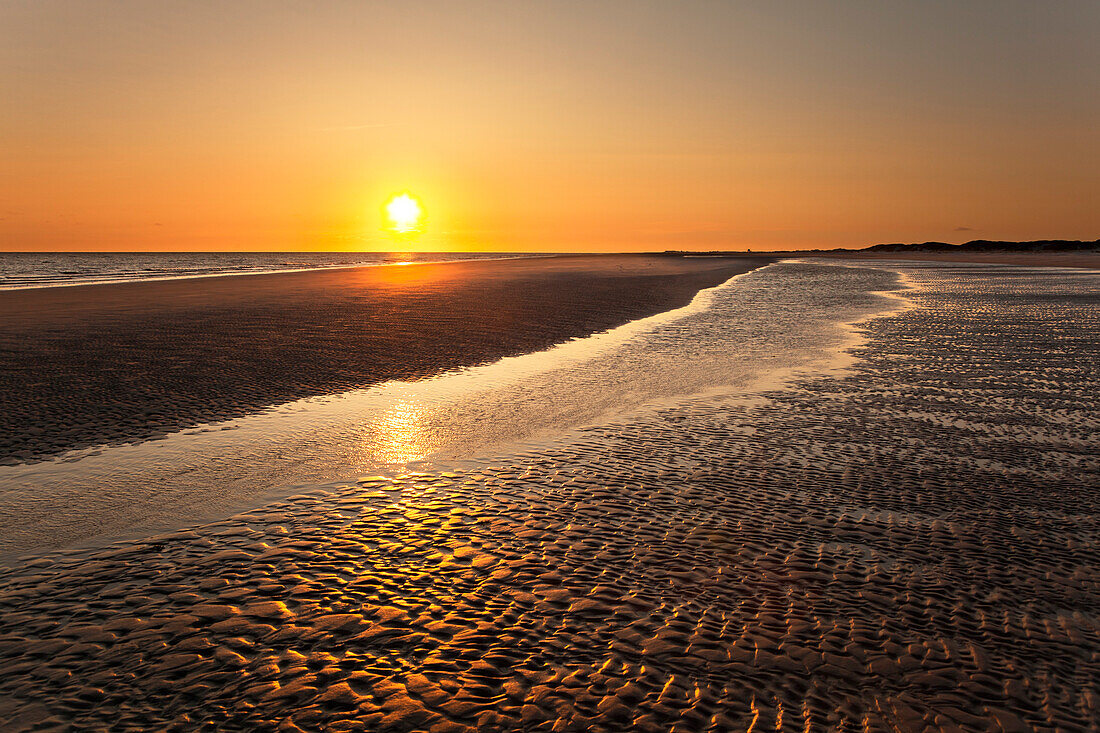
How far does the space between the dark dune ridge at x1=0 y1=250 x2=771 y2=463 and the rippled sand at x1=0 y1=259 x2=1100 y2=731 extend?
4863 millimetres

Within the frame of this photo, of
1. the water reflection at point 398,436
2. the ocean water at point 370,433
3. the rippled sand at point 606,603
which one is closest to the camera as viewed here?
the rippled sand at point 606,603

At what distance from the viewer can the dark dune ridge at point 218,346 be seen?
10516 millimetres

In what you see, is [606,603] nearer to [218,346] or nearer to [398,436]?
[398,436]

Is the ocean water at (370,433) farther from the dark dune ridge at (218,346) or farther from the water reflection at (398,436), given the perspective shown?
the dark dune ridge at (218,346)

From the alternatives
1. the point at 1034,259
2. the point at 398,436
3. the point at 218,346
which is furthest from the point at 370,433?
the point at 1034,259

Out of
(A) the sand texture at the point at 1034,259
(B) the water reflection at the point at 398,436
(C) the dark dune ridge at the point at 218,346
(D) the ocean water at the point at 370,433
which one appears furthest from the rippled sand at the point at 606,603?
(A) the sand texture at the point at 1034,259

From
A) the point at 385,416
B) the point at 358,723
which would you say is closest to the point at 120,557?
the point at 358,723

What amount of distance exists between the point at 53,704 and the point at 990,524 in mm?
7248

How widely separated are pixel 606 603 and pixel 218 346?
15274 mm

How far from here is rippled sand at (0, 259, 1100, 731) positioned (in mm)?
3760

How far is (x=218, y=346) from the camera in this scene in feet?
56.4

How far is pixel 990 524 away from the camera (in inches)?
250

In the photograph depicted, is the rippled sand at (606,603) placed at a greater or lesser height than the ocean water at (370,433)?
lesser

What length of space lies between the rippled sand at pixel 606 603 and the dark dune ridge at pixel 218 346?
16.0ft
